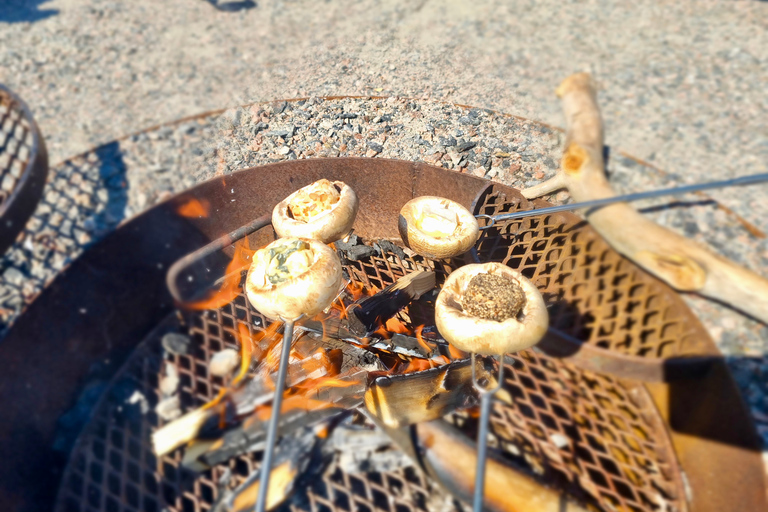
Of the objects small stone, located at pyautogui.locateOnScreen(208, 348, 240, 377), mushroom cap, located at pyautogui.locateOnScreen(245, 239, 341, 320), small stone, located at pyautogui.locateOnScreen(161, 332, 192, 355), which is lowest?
small stone, located at pyautogui.locateOnScreen(161, 332, 192, 355)

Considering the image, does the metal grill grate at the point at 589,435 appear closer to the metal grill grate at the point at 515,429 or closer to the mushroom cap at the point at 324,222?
the metal grill grate at the point at 515,429

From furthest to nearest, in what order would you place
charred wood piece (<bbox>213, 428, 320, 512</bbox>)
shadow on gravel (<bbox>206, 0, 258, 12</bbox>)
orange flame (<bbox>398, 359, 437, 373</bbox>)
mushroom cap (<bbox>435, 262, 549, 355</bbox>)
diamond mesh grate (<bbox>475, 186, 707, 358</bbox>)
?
shadow on gravel (<bbox>206, 0, 258, 12</bbox>)
diamond mesh grate (<bbox>475, 186, 707, 358</bbox>)
charred wood piece (<bbox>213, 428, 320, 512</bbox>)
orange flame (<bbox>398, 359, 437, 373</bbox>)
mushroom cap (<bbox>435, 262, 549, 355</bbox>)

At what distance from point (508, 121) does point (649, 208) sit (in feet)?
3.65

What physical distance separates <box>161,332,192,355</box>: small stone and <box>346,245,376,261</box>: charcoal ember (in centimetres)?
118

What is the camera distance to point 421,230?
6.30 feet

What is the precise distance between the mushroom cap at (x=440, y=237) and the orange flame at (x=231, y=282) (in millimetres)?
962

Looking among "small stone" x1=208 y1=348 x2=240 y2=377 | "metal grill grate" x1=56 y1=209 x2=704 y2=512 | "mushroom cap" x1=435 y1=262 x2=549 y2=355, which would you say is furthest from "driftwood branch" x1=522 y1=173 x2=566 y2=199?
"small stone" x1=208 y1=348 x2=240 y2=377

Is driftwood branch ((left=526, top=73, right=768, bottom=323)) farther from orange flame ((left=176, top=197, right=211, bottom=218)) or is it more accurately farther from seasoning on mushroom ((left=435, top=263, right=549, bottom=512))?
orange flame ((left=176, top=197, right=211, bottom=218))

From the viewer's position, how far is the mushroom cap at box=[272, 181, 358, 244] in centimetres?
185

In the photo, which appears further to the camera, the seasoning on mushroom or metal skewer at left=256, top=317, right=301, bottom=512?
the seasoning on mushroom

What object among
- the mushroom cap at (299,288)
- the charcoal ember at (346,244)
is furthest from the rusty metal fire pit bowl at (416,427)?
the mushroom cap at (299,288)

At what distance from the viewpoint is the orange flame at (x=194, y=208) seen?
87.4 inches

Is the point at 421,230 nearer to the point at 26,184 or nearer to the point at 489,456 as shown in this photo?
the point at 489,456

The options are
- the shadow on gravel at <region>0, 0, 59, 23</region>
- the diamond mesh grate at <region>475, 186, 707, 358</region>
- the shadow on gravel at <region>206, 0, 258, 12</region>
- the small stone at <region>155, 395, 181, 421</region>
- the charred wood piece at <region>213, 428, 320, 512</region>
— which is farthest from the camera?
the shadow on gravel at <region>0, 0, 59, 23</region>
